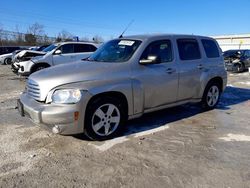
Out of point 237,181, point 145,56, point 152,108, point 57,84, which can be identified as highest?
point 145,56

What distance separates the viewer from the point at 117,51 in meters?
5.36

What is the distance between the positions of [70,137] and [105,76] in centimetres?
124

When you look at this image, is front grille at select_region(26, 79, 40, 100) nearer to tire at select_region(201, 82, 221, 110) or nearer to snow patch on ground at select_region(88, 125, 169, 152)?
snow patch on ground at select_region(88, 125, 169, 152)

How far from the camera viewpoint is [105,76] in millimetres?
4539

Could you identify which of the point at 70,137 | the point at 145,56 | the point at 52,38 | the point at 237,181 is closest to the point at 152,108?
the point at 145,56

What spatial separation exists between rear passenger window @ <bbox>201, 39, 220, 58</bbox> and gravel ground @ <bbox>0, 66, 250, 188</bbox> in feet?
5.28

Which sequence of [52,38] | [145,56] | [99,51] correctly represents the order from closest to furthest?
[145,56] → [99,51] → [52,38]

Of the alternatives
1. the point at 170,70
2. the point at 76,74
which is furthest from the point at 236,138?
the point at 76,74

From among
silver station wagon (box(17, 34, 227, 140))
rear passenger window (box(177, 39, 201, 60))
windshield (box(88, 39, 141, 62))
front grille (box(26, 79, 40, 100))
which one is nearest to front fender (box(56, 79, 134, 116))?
silver station wagon (box(17, 34, 227, 140))

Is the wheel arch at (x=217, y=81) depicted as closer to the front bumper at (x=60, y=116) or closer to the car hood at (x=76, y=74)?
the car hood at (x=76, y=74)

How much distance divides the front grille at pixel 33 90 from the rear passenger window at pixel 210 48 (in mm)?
3966

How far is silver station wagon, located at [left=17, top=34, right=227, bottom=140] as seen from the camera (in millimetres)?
4199

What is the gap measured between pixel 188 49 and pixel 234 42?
45964 mm

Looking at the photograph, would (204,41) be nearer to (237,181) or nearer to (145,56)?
(145,56)
